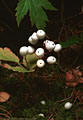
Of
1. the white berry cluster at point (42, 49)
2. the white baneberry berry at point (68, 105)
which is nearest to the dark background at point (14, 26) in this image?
the white berry cluster at point (42, 49)

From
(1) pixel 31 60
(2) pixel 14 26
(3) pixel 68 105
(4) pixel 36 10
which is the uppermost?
(2) pixel 14 26

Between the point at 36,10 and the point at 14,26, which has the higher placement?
the point at 14,26

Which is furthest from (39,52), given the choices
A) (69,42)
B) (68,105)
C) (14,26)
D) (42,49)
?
(14,26)

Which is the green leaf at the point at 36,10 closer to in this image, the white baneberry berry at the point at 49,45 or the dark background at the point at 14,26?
the white baneberry berry at the point at 49,45

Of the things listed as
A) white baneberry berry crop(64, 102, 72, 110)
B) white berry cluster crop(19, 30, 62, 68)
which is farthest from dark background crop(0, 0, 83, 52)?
white baneberry berry crop(64, 102, 72, 110)

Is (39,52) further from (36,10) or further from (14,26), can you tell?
(14,26)
